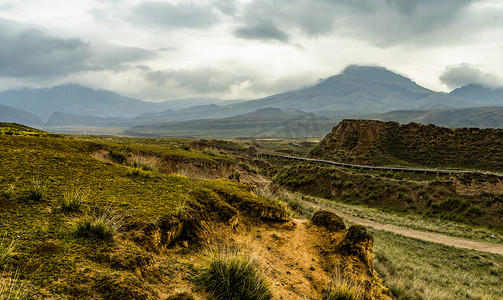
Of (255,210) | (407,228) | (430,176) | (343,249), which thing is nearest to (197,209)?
(255,210)

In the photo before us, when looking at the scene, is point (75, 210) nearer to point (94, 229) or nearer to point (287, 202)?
point (94, 229)

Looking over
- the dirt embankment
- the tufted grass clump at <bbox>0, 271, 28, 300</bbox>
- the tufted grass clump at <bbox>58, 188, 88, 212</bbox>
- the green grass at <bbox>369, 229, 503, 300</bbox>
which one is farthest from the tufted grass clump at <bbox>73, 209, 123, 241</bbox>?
the dirt embankment

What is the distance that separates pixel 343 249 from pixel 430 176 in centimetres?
3063

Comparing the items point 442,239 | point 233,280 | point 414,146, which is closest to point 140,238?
point 233,280

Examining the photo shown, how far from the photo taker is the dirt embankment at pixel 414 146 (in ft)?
119

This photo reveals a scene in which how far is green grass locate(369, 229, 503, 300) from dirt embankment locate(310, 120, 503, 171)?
27.6 metres

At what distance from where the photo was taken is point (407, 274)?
8625 mm

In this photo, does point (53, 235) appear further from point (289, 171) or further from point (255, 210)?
point (289, 171)

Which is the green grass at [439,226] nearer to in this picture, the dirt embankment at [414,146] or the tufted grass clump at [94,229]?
the dirt embankment at [414,146]

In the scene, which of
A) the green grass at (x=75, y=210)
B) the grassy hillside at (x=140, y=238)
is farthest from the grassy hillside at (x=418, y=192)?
the green grass at (x=75, y=210)

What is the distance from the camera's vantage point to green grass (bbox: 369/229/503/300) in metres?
7.26

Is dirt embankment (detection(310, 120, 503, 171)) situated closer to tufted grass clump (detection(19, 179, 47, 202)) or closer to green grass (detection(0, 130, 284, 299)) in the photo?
green grass (detection(0, 130, 284, 299))

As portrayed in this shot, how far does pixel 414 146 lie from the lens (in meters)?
43.5

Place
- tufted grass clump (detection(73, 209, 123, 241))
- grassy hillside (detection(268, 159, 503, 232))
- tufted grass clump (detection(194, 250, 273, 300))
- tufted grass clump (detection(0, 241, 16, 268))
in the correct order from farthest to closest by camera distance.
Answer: grassy hillside (detection(268, 159, 503, 232)) < tufted grass clump (detection(194, 250, 273, 300)) < tufted grass clump (detection(73, 209, 123, 241)) < tufted grass clump (detection(0, 241, 16, 268))
